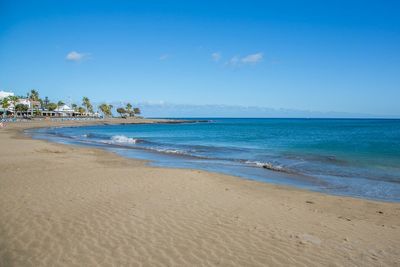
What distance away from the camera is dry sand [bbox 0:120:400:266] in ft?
18.6

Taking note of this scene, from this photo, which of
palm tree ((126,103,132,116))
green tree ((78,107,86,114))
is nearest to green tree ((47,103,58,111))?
green tree ((78,107,86,114))

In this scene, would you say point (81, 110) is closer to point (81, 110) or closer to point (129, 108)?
point (81, 110)

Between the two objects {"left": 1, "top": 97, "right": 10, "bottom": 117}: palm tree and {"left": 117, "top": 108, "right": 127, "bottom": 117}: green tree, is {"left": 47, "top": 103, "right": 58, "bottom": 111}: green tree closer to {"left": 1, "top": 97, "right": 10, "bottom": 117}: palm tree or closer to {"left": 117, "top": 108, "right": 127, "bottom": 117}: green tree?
{"left": 1, "top": 97, "right": 10, "bottom": 117}: palm tree

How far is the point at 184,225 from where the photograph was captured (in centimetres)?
734

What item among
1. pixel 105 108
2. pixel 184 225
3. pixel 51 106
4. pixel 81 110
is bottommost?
pixel 184 225

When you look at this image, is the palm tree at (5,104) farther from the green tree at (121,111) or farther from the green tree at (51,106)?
the green tree at (121,111)

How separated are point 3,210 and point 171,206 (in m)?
4.39

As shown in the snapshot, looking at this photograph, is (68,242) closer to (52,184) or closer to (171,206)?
(171,206)

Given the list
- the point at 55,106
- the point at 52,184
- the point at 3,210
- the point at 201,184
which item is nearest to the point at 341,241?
the point at 201,184

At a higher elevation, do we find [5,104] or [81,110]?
[5,104]

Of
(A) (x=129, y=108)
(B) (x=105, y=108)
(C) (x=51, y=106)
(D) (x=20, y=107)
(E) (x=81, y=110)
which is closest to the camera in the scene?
(D) (x=20, y=107)

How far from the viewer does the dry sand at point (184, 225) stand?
5.67 m

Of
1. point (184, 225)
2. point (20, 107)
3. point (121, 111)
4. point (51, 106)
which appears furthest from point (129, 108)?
point (184, 225)

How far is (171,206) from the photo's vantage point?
8906 mm
